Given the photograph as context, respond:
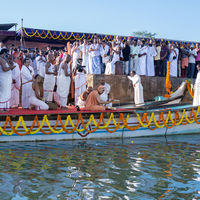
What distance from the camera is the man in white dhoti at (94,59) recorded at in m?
15.2

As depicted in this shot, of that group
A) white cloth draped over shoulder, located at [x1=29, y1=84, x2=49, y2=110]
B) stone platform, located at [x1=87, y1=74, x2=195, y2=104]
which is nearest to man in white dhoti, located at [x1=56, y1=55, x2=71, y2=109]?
white cloth draped over shoulder, located at [x1=29, y1=84, x2=49, y2=110]

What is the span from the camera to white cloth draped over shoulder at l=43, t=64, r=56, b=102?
38.5 ft

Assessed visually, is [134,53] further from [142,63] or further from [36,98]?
[36,98]

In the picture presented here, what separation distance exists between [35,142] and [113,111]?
2.32 m

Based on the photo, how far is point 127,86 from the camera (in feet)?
49.1

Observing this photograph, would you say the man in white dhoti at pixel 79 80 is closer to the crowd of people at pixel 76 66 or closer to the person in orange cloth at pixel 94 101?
the crowd of people at pixel 76 66

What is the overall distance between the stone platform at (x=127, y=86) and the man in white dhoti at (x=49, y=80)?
2.64 metres

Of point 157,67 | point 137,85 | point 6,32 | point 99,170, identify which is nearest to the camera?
point 99,170

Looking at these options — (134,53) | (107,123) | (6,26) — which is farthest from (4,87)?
(6,26)

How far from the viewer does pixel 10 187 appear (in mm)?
5387

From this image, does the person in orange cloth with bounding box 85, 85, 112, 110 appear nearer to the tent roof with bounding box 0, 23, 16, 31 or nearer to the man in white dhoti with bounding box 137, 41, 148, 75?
the man in white dhoti with bounding box 137, 41, 148, 75

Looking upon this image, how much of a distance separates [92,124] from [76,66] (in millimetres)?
3440

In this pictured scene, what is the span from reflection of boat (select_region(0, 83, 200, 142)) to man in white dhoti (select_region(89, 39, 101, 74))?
541cm

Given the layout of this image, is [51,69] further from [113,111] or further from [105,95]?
[113,111]
